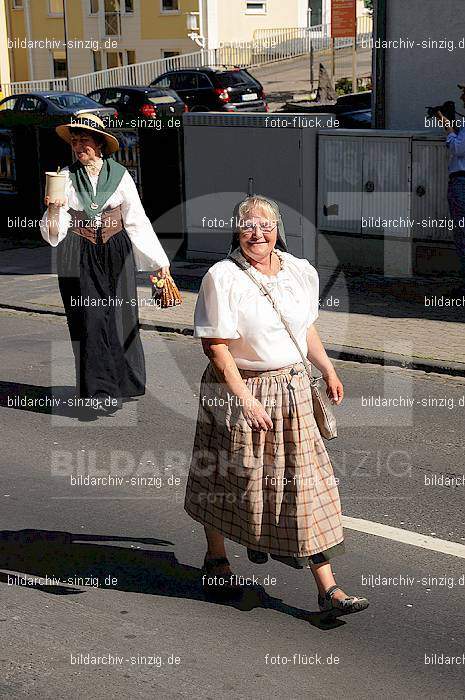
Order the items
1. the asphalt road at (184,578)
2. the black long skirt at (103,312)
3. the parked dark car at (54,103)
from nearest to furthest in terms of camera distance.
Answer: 1. the asphalt road at (184,578)
2. the black long skirt at (103,312)
3. the parked dark car at (54,103)

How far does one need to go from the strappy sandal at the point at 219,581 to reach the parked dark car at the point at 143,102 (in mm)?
27784

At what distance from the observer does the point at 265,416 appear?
525 cm

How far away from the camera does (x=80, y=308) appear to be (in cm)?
873

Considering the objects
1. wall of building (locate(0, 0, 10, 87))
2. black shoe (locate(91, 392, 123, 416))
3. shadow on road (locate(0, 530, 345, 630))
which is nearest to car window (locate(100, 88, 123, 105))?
wall of building (locate(0, 0, 10, 87))

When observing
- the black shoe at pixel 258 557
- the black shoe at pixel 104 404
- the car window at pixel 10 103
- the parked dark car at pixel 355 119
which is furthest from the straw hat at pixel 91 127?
the car window at pixel 10 103

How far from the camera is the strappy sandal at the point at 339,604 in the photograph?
5.31 m

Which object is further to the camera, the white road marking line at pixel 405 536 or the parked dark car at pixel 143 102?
the parked dark car at pixel 143 102

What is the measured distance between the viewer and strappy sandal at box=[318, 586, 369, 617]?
17.4 ft

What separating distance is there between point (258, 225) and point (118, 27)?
48683mm

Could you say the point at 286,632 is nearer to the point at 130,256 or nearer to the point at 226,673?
the point at 226,673

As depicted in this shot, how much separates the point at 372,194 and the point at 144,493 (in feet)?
23.6

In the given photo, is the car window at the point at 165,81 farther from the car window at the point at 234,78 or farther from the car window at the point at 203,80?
the car window at the point at 234,78

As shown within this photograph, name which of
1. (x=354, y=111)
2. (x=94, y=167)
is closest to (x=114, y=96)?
(x=354, y=111)

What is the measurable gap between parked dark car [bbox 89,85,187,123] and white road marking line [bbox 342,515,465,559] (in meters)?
27.0
